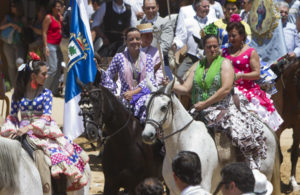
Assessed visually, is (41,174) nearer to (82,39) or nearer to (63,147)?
(63,147)

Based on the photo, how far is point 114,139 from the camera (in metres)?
9.25

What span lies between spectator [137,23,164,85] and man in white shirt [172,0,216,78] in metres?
1.33

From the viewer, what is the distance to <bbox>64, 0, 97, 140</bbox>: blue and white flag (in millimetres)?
10094

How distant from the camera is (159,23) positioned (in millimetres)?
12297

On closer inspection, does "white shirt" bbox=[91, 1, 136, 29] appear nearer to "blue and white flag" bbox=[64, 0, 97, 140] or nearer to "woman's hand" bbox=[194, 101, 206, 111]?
"blue and white flag" bbox=[64, 0, 97, 140]

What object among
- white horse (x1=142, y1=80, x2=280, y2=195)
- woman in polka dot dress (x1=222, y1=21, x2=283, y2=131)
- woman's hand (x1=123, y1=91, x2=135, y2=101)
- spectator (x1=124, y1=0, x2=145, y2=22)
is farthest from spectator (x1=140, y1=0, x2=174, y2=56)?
white horse (x1=142, y1=80, x2=280, y2=195)

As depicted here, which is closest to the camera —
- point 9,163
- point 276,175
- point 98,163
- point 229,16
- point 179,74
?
point 9,163

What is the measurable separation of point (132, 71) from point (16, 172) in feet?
9.82

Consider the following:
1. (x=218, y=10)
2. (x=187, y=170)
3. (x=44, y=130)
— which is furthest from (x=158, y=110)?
(x=218, y=10)

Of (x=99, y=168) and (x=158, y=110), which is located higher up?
(x=158, y=110)

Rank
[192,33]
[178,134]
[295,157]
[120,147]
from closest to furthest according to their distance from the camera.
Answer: [178,134] < [120,147] < [295,157] < [192,33]

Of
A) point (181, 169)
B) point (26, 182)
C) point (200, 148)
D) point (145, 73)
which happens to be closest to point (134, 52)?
point (145, 73)

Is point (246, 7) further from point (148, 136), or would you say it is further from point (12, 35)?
point (148, 136)

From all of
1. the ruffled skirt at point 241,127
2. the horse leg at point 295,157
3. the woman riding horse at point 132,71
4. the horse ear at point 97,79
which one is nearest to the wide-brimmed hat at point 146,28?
the woman riding horse at point 132,71
